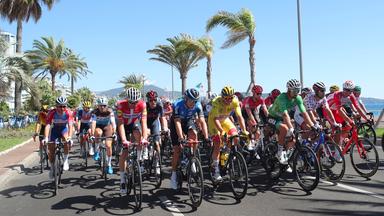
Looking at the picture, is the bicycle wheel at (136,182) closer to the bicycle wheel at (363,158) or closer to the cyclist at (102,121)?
the cyclist at (102,121)

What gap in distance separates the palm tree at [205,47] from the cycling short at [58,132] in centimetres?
2328

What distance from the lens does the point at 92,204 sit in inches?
303

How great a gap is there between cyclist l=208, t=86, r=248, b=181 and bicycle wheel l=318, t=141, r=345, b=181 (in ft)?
5.74

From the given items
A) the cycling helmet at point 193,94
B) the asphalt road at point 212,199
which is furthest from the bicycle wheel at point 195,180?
the cycling helmet at point 193,94

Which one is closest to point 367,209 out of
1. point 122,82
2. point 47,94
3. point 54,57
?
point 47,94

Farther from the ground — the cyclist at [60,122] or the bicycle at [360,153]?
the cyclist at [60,122]

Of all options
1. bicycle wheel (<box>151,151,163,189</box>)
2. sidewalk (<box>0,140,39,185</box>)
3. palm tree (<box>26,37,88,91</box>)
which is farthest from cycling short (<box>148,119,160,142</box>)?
palm tree (<box>26,37,88,91</box>)

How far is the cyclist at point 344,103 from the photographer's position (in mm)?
10027

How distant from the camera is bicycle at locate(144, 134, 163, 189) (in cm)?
901

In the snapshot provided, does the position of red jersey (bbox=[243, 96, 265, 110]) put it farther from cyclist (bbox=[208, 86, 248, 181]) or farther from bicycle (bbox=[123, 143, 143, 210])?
→ bicycle (bbox=[123, 143, 143, 210])

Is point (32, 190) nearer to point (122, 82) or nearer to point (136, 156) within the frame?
point (136, 156)

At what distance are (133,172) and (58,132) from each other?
3237 mm

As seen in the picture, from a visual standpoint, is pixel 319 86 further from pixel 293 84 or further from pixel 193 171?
pixel 193 171

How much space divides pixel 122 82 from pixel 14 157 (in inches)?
2505
